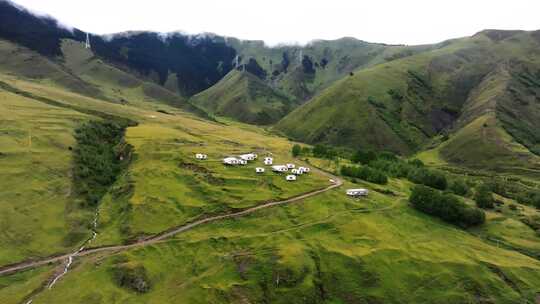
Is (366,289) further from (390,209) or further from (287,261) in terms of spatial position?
(390,209)

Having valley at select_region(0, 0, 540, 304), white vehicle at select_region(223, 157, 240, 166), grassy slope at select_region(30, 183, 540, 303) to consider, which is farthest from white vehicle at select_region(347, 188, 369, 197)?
white vehicle at select_region(223, 157, 240, 166)

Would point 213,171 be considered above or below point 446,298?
above

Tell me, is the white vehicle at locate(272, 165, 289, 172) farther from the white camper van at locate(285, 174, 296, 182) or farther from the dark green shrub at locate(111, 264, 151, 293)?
the dark green shrub at locate(111, 264, 151, 293)

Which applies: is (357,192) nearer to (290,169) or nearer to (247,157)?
(290,169)

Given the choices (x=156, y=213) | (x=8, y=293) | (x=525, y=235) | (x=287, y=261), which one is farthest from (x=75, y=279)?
(x=525, y=235)

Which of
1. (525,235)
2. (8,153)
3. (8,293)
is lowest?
(8,293)

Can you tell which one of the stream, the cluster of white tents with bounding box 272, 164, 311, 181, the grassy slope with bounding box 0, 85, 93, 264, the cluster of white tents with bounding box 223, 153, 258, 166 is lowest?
the stream

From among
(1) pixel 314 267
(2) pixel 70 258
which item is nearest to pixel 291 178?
(1) pixel 314 267
